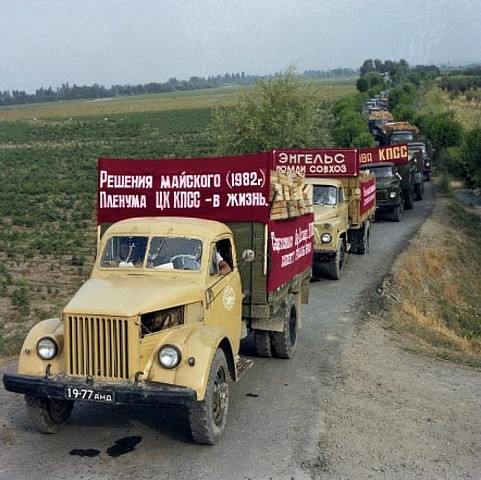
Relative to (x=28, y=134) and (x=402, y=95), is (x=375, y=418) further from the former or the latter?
(x=28, y=134)

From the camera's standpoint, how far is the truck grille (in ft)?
21.7

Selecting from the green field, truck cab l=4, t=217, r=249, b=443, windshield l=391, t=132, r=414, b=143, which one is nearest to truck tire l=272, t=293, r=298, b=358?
truck cab l=4, t=217, r=249, b=443

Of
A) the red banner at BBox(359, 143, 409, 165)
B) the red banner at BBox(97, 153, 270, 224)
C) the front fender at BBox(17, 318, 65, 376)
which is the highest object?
the red banner at BBox(97, 153, 270, 224)

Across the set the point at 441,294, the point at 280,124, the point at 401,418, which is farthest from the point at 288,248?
the point at 280,124

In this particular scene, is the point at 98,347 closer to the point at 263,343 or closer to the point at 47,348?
the point at 47,348

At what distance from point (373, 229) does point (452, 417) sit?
53.7ft

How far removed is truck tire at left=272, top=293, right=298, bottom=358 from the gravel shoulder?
0.76 m

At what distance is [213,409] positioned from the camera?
7.16 meters

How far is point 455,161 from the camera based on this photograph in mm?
39312

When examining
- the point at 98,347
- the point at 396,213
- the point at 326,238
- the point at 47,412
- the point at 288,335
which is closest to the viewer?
the point at 98,347

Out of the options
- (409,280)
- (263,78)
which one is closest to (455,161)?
(263,78)

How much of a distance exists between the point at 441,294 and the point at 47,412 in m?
11.8

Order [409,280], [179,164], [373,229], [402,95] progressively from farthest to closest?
1. [402,95]
2. [373,229]
3. [409,280]
4. [179,164]

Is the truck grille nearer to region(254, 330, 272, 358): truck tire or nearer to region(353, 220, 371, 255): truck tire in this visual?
region(254, 330, 272, 358): truck tire
